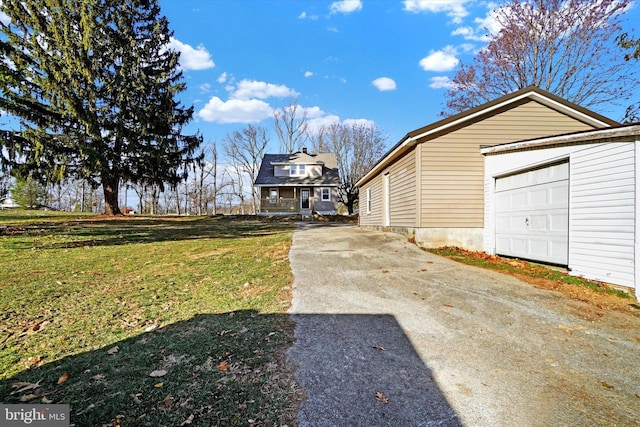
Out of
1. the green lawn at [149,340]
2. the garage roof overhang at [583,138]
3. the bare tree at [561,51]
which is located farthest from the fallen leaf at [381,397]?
the bare tree at [561,51]

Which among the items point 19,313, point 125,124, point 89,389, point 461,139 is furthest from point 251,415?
point 125,124

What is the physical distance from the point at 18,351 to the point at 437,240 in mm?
8585

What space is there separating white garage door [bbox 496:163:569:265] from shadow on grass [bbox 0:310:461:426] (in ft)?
16.1

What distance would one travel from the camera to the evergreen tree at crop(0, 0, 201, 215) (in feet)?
51.4

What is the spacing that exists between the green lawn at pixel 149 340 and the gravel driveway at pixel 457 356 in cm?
40

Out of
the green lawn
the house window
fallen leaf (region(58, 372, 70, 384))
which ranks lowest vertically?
fallen leaf (region(58, 372, 70, 384))

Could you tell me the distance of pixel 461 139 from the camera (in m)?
8.87

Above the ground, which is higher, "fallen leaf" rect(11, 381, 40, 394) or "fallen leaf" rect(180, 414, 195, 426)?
"fallen leaf" rect(180, 414, 195, 426)

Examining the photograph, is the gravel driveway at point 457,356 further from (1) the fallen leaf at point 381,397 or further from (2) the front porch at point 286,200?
(2) the front porch at point 286,200

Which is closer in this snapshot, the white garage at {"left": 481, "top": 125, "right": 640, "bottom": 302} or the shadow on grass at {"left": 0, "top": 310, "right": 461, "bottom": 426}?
the shadow on grass at {"left": 0, "top": 310, "right": 461, "bottom": 426}

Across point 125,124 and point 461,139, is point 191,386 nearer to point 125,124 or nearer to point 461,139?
point 461,139

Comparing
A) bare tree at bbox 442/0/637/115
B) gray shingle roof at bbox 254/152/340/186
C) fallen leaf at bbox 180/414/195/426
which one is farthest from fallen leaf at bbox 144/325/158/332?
gray shingle roof at bbox 254/152/340/186

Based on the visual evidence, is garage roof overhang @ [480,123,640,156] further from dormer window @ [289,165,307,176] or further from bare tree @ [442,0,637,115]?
dormer window @ [289,165,307,176]

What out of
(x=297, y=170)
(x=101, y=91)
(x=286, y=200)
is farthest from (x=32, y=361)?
(x=297, y=170)
